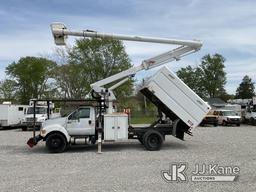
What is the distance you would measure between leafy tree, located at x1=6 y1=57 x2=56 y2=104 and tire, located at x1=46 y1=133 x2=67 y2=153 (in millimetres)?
57817

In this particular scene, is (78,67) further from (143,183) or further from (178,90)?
(143,183)

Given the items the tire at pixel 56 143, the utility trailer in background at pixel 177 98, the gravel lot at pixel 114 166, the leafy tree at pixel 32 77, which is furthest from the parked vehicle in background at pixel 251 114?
the leafy tree at pixel 32 77

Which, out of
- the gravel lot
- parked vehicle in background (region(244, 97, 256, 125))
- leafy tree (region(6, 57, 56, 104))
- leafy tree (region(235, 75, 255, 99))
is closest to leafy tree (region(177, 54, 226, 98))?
leafy tree (region(235, 75, 255, 99))

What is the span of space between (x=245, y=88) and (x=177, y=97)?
103 meters

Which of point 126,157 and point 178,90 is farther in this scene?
point 178,90

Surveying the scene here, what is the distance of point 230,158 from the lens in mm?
15203

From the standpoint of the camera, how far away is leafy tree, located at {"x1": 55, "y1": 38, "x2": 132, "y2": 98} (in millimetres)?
57250

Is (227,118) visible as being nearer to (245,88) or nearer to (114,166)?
Result: (114,166)

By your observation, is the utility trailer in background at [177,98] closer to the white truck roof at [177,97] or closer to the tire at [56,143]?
the white truck roof at [177,97]

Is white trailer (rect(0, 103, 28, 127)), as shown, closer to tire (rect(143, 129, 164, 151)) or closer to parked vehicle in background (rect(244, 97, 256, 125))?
tire (rect(143, 129, 164, 151))

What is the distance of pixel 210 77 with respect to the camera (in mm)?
93875

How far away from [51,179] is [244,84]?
112m

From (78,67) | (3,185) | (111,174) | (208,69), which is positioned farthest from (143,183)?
(208,69)

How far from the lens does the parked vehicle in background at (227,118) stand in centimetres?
4184
